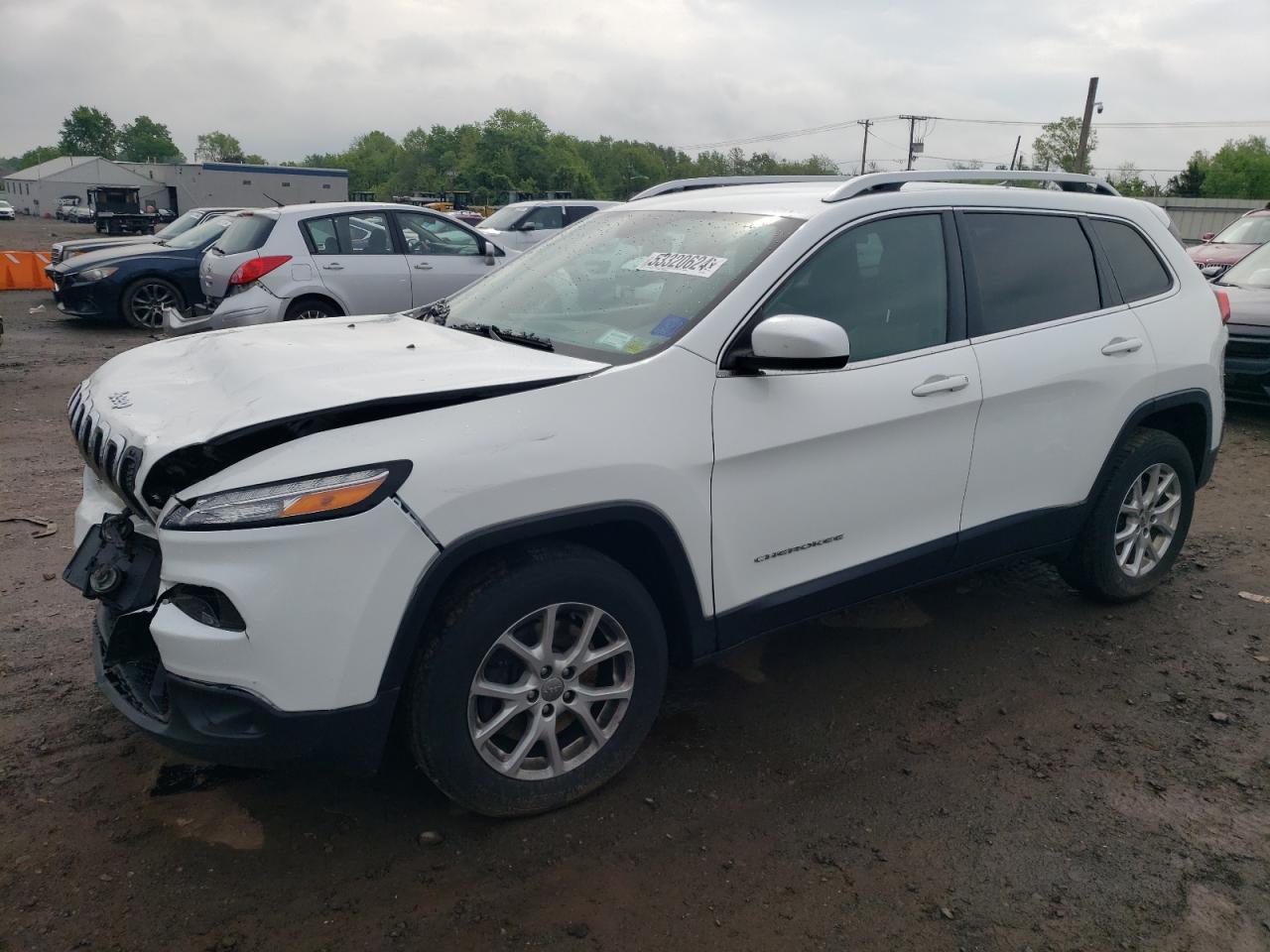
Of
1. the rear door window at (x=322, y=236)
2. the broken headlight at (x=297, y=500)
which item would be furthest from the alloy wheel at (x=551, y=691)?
the rear door window at (x=322, y=236)

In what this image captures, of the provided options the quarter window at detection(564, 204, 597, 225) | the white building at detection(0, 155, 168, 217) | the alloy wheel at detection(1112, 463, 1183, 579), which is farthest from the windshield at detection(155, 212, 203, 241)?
the white building at detection(0, 155, 168, 217)

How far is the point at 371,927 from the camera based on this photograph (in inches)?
96.7

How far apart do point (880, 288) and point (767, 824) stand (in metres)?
1.83

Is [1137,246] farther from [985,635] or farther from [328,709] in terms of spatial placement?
[328,709]

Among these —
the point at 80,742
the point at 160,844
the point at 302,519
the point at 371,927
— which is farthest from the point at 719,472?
the point at 80,742

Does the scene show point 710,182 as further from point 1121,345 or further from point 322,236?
point 322,236

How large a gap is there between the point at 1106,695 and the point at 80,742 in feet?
12.1

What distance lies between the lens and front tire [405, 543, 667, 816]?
2533 mm

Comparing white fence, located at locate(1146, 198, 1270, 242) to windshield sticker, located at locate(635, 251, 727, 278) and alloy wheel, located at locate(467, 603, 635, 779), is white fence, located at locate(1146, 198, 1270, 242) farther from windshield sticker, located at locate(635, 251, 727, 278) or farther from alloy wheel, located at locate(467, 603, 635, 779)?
alloy wheel, located at locate(467, 603, 635, 779)

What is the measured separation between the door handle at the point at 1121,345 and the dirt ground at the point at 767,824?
4.09 ft

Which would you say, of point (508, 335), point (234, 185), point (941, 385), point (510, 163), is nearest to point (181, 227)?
point (508, 335)

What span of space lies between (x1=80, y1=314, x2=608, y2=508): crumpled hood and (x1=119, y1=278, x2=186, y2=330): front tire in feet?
34.3

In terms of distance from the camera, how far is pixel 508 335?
3352 millimetres

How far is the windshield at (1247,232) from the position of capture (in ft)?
43.1
